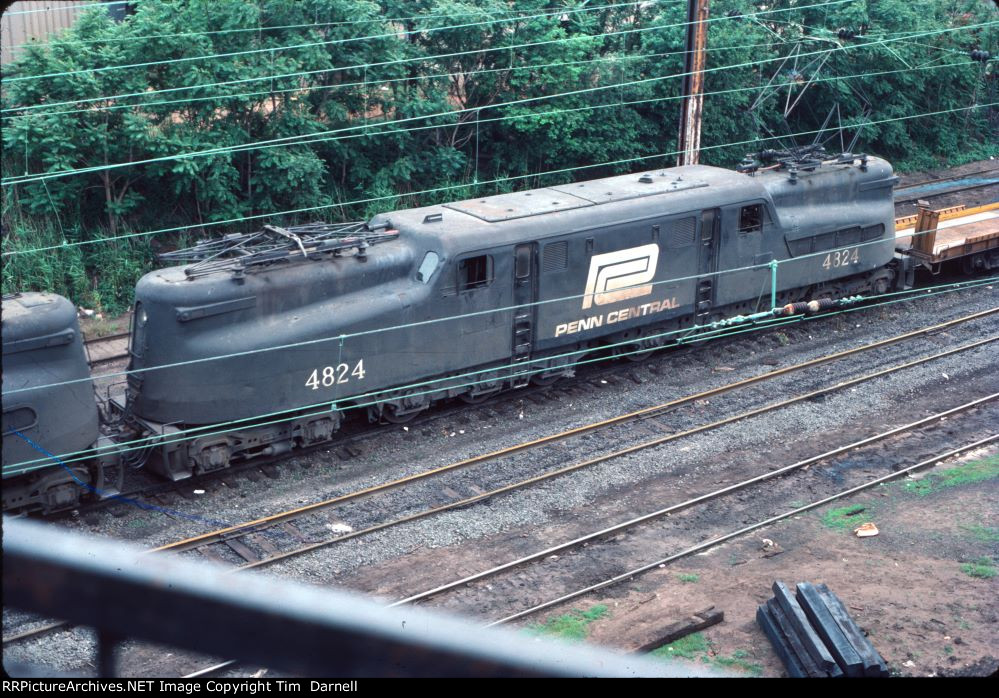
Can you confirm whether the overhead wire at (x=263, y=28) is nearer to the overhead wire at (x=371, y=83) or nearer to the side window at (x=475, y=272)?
the overhead wire at (x=371, y=83)

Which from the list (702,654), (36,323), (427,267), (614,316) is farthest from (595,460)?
(36,323)

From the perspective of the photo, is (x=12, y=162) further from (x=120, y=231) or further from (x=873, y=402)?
(x=873, y=402)

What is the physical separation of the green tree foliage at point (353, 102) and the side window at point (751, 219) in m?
7.82

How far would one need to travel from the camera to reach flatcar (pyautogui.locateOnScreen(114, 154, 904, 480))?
14164mm

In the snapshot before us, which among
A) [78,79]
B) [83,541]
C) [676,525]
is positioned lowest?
[676,525]

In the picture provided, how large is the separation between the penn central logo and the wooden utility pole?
5.55 meters

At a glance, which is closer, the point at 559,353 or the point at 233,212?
the point at 559,353

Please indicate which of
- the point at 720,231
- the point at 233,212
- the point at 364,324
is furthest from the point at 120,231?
the point at 720,231

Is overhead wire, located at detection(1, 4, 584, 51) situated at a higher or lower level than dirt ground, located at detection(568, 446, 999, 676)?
higher

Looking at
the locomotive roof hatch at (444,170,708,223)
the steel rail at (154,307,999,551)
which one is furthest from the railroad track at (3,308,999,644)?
the locomotive roof hatch at (444,170,708,223)

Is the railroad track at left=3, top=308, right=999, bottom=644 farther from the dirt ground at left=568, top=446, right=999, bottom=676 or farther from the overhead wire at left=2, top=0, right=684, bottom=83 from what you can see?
the overhead wire at left=2, top=0, right=684, bottom=83

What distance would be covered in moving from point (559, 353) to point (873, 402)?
214 inches

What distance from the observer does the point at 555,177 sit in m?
28.8

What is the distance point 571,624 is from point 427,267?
617 centimetres
